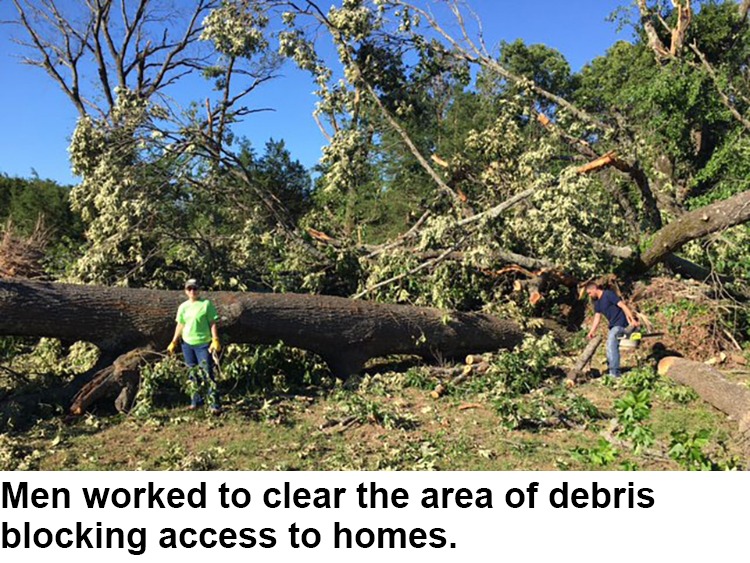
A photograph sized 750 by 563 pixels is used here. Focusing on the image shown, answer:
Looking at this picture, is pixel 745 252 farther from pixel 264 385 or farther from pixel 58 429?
pixel 58 429

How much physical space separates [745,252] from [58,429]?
7660 millimetres

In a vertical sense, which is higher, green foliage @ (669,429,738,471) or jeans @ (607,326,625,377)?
jeans @ (607,326,625,377)

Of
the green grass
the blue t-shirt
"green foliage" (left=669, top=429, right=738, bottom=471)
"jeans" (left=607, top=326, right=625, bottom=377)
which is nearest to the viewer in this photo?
"green foliage" (left=669, top=429, right=738, bottom=471)

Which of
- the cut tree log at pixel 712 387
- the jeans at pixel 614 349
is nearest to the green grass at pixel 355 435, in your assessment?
the cut tree log at pixel 712 387

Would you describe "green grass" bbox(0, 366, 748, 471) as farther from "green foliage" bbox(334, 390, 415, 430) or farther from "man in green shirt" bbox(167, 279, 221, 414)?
"man in green shirt" bbox(167, 279, 221, 414)

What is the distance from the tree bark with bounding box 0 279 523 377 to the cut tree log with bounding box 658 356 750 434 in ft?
6.14

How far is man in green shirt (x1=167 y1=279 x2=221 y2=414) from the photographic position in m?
5.40

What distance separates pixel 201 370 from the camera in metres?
5.40

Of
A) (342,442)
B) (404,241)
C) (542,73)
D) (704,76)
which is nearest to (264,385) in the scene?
(342,442)

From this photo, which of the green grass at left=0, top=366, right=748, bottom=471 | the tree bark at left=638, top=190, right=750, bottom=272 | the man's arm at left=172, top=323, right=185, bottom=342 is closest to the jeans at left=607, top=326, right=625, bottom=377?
the green grass at left=0, top=366, right=748, bottom=471

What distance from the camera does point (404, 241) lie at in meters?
8.21

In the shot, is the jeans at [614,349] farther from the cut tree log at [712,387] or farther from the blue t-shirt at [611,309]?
the cut tree log at [712,387]

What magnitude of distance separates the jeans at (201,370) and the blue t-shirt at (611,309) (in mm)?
4158

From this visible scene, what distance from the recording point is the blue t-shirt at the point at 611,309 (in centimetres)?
664
